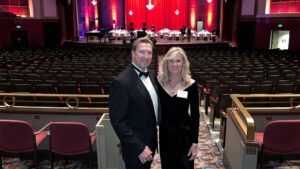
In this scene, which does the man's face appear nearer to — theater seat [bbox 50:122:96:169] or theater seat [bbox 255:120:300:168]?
theater seat [bbox 50:122:96:169]

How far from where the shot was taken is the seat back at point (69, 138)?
3349 mm

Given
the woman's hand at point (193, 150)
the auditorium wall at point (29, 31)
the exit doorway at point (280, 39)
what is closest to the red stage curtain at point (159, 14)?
the auditorium wall at point (29, 31)

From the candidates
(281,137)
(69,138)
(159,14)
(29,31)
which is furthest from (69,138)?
(159,14)

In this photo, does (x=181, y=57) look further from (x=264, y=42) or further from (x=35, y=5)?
(x=35, y=5)

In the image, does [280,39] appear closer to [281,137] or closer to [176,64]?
[281,137]

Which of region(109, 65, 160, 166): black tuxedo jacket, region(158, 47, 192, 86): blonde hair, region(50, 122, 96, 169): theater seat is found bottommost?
region(50, 122, 96, 169): theater seat

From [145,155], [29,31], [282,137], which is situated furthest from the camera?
[29,31]

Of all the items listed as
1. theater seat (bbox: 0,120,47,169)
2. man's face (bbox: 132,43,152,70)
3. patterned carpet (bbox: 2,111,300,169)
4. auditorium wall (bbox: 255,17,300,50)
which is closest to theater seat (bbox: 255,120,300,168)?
patterned carpet (bbox: 2,111,300,169)

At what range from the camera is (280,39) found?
17.6m

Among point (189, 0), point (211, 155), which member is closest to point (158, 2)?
point (189, 0)

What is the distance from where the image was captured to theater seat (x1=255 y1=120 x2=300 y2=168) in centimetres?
317

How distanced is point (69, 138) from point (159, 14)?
2708 centimetres

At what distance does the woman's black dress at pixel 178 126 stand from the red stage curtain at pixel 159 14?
26552 mm

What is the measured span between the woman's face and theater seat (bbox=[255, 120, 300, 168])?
131 centimetres
